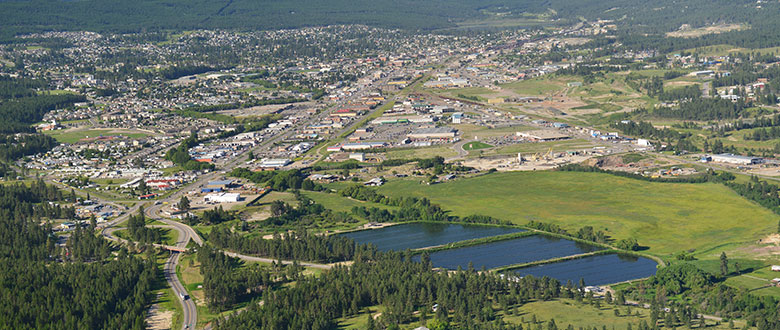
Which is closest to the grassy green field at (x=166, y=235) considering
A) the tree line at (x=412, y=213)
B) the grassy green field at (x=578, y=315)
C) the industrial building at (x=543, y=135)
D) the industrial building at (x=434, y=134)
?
the tree line at (x=412, y=213)

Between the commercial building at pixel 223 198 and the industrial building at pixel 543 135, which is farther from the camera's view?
the industrial building at pixel 543 135

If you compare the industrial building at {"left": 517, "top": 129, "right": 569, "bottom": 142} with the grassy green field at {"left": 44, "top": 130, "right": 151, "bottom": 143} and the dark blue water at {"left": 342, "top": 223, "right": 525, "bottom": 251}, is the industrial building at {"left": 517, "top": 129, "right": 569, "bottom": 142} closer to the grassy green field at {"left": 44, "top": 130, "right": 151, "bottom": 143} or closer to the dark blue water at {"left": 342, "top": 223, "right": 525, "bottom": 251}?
the dark blue water at {"left": 342, "top": 223, "right": 525, "bottom": 251}

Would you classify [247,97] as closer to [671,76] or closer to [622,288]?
[671,76]

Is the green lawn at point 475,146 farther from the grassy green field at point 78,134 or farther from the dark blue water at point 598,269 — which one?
the grassy green field at point 78,134

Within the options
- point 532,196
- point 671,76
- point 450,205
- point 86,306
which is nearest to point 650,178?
point 532,196

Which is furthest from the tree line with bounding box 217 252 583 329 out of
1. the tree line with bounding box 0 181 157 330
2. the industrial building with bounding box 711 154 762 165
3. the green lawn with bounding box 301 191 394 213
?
the industrial building with bounding box 711 154 762 165
